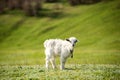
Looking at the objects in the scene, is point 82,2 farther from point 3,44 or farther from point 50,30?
point 3,44

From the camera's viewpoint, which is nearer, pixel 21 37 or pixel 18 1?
pixel 21 37

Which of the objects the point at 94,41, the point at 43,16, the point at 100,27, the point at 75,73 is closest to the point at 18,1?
the point at 43,16

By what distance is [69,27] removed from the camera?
113 m

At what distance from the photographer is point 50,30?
11375cm

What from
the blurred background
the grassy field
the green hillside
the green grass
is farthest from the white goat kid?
the green hillside

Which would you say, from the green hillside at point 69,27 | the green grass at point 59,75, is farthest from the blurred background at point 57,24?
the green grass at point 59,75

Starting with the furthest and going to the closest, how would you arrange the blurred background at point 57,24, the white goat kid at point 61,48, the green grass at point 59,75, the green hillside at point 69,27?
1. the green hillside at point 69,27
2. the blurred background at point 57,24
3. the white goat kid at point 61,48
4. the green grass at point 59,75

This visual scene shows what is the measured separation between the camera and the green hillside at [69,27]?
9655cm

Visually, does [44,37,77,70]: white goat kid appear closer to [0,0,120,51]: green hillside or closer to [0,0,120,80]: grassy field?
[0,0,120,80]: grassy field

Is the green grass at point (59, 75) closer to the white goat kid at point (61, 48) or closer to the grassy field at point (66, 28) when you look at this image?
the white goat kid at point (61, 48)

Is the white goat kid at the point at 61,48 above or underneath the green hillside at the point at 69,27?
above

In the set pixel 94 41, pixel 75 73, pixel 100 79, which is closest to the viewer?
pixel 100 79

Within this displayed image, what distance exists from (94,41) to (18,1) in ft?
220

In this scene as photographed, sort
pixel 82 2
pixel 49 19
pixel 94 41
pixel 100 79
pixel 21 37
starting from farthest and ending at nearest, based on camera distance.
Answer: pixel 82 2, pixel 49 19, pixel 21 37, pixel 94 41, pixel 100 79
